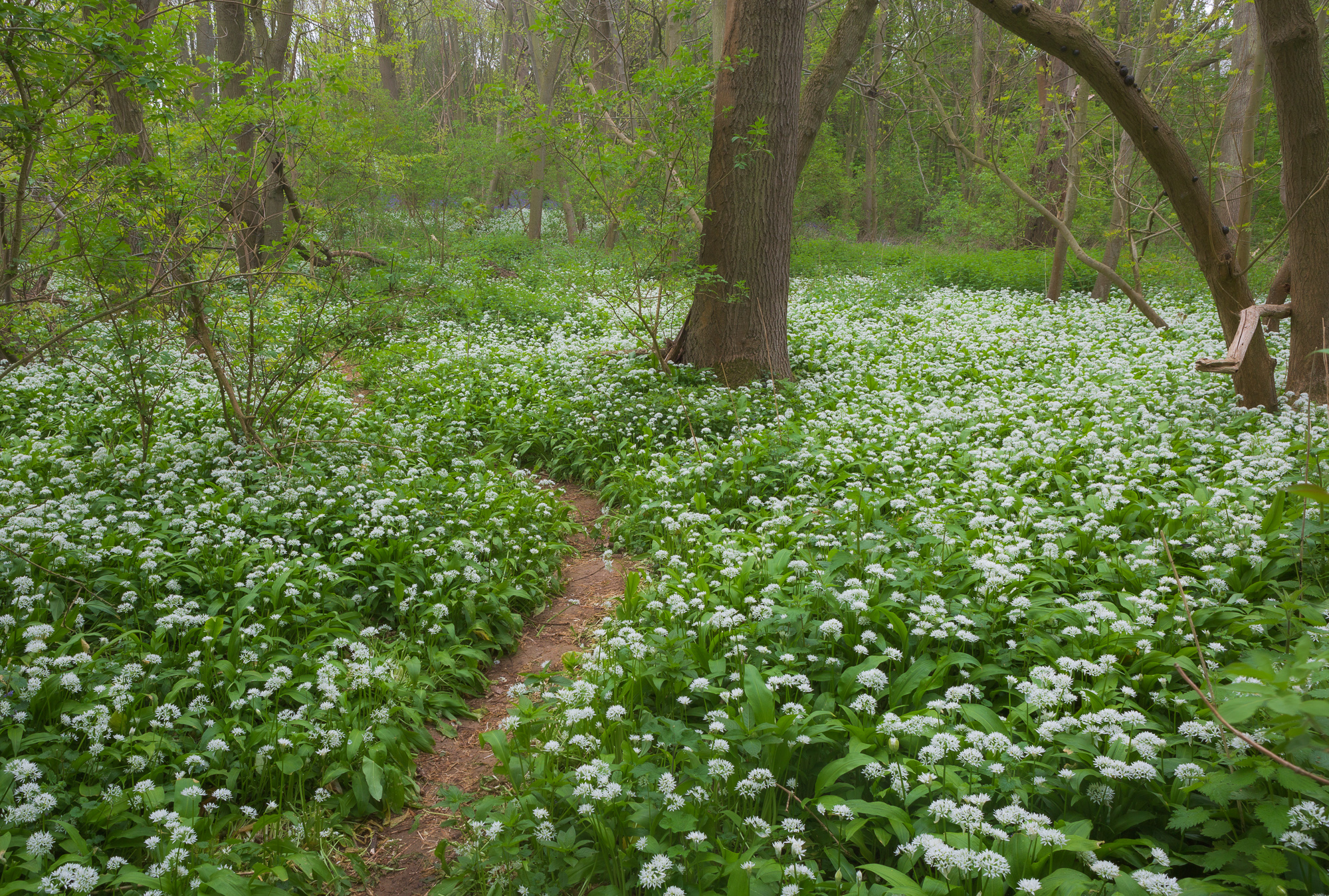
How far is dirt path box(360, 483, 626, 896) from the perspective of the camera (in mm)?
2992

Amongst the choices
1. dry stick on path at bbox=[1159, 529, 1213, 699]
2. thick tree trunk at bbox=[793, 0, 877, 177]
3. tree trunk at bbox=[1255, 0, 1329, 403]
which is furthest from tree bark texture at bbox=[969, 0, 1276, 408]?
dry stick on path at bbox=[1159, 529, 1213, 699]

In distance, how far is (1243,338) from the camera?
5512 mm

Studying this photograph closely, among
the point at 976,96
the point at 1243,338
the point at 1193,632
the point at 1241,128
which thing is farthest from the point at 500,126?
the point at 1193,632

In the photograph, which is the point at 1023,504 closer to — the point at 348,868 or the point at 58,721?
the point at 348,868

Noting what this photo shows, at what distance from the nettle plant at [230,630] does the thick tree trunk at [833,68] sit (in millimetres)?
5849

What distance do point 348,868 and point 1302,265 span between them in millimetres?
7964

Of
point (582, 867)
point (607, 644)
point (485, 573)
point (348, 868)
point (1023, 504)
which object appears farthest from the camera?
point (485, 573)

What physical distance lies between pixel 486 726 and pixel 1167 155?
6677 millimetres

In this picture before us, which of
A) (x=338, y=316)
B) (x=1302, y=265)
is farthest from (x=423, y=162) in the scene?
(x=1302, y=265)

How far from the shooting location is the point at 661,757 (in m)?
2.92

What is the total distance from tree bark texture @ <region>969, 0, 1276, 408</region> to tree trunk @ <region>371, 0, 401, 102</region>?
1869 centimetres

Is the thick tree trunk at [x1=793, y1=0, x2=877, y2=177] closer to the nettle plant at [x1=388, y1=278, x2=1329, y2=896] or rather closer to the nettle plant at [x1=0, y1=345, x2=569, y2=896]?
the nettle plant at [x1=388, y1=278, x2=1329, y2=896]

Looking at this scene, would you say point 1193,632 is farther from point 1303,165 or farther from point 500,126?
point 500,126

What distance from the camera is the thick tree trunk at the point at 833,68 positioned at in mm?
8789
